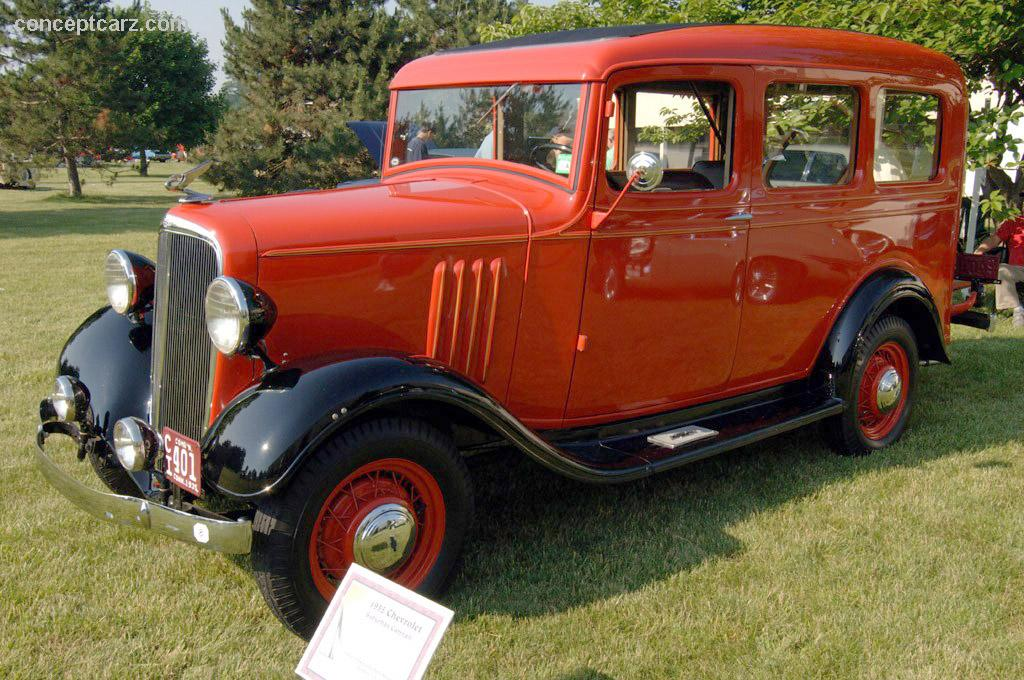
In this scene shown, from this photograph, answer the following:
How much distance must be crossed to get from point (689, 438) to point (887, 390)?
1.58 metres

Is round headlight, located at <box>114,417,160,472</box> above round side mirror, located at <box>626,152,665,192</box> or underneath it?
underneath

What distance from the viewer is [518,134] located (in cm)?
374

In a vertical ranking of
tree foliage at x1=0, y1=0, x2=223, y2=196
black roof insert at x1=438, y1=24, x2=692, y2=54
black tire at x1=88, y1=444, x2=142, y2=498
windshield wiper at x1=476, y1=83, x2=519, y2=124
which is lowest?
black tire at x1=88, y1=444, x2=142, y2=498

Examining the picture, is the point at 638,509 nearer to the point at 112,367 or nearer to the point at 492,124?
the point at 492,124

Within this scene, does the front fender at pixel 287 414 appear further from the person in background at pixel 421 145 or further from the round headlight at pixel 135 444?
the person in background at pixel 421 145

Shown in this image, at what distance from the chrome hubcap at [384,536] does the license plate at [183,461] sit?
0.56 m

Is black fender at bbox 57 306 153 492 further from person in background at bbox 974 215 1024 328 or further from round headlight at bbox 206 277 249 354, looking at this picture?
person in background at bbox 974 215 1024 328

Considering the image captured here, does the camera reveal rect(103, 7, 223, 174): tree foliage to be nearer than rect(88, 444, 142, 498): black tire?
No

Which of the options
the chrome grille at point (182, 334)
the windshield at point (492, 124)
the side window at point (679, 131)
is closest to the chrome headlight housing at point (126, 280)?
the chrome grille at point (182, 334)

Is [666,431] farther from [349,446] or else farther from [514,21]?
[514,21]

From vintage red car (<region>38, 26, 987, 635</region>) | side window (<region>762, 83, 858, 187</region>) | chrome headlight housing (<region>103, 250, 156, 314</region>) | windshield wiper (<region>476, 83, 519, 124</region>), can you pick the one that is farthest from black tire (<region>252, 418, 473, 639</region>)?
side window (<region>762, 83, 858, 187</region>)

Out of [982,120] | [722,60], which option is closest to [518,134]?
[722,60]

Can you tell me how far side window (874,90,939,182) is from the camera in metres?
4.50

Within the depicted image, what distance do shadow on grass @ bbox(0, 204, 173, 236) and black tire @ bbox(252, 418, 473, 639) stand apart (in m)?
14.5
